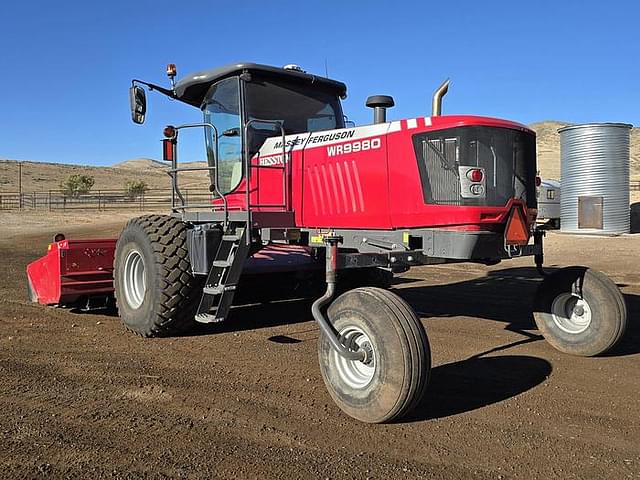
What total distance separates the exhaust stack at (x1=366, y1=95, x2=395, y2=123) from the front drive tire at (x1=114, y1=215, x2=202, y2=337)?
7.47 ft

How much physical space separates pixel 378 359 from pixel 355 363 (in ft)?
1.20

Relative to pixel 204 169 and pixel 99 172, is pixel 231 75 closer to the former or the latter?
pixel 204 169

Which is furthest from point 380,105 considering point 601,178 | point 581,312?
point 601,178

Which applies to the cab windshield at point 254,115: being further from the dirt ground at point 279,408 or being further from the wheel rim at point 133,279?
the dirt ground at point 279,408

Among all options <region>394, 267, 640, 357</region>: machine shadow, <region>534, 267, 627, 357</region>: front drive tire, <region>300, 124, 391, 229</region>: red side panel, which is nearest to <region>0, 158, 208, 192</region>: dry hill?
<region>394, 267, 640, 357</region>: machine shadow

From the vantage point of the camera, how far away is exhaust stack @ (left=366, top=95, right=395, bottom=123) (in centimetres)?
542

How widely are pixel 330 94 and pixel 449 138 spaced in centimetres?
250

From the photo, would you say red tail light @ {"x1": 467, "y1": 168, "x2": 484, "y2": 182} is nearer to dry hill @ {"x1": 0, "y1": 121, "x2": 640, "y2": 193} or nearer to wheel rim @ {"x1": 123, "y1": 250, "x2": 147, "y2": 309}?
wheel rim @ {"x1": 123, "y1": 250, "x2": 147, "y2": 309}

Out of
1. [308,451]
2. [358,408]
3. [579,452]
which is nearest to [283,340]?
[358,408]

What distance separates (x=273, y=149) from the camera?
19.6 ft

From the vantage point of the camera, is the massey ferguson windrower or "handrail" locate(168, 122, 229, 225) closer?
the massey ferguson windrower

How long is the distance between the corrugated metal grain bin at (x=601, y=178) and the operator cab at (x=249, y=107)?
15866 mm

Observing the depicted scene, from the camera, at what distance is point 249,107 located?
19.9 feet

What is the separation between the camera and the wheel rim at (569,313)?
5.71 m
